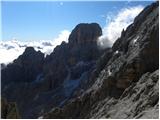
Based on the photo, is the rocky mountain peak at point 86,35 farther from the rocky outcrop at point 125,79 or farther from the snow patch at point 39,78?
the rocky outcrop at point 125,79

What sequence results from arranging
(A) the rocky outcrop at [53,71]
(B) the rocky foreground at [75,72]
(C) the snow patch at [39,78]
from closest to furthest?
1. (B) the rocky foreground at [75,72]
2. (A) the rocky outcrop at [53,71]
3. (C) the snow patch at [39,78]

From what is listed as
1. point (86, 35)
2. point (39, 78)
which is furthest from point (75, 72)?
point (86, 35)

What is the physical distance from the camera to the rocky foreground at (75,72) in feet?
135

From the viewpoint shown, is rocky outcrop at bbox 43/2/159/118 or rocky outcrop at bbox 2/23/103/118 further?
rocky outcrop at bbox 2/23/103/118

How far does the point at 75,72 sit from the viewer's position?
11906cm

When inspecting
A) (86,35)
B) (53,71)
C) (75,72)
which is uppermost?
(86,35)

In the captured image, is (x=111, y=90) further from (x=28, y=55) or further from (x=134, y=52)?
(x=28, y=55)

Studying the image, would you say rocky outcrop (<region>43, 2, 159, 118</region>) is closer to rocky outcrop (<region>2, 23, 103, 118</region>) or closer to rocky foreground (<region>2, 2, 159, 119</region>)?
rocky foreground (<region>2, 2, 159, 119</region>)

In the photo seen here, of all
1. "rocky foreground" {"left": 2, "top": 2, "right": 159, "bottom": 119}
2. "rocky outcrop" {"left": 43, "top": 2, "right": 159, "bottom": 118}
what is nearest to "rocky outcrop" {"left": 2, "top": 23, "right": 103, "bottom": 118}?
"rocky foreground" {"left": 2, "top": 2, "right": 159, "bottom": 119}

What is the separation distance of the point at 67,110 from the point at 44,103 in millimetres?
51861

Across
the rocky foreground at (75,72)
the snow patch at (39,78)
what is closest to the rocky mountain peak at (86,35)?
the rocky foreground at (75,72)

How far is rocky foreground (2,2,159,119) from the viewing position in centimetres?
4128

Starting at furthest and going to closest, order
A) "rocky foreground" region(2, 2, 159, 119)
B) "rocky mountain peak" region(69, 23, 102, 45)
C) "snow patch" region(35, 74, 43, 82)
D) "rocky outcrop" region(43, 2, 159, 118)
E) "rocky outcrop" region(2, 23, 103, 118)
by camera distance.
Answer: "rocky mountain peak" region(69, 23, 102, 45) → "snow patch" region(35, 74, 43, 82) → "rocky outcrop" region(2, 23, 103, 118) → "rocky foreground" region(2, 2, 159, 119) → "rocky outcrop" region(43, 2, 159, 118)

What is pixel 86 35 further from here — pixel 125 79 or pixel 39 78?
pixel 125 79
